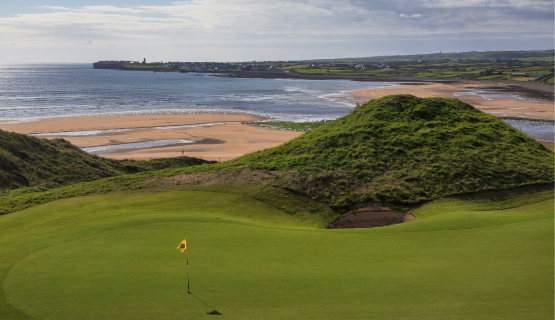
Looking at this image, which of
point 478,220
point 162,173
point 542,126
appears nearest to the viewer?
point 478,220

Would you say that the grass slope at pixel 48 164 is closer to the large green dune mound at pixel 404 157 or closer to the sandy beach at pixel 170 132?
the sandy beach at pixel 170 132

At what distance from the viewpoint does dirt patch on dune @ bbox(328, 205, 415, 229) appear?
60.6 feet

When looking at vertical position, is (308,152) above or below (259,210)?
above

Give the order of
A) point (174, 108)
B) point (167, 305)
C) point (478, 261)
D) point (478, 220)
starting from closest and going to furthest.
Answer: point (167, 305) < point (478, 261) < point (478, 220) < point (174, 108)

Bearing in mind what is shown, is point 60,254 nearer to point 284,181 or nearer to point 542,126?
point 284,181

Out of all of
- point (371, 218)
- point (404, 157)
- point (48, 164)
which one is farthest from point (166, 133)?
point (371, 218)

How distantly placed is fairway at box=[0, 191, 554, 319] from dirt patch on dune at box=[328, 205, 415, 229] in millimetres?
3701

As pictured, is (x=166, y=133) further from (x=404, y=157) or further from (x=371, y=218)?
(x=371, y=218)

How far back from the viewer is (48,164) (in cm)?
2930

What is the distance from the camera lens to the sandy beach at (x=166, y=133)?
44.8 metres

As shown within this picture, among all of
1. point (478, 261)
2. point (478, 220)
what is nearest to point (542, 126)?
point (478, 220)

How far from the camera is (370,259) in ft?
35.6

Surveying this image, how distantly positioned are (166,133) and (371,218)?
42.0 meters

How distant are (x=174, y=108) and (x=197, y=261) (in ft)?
252
